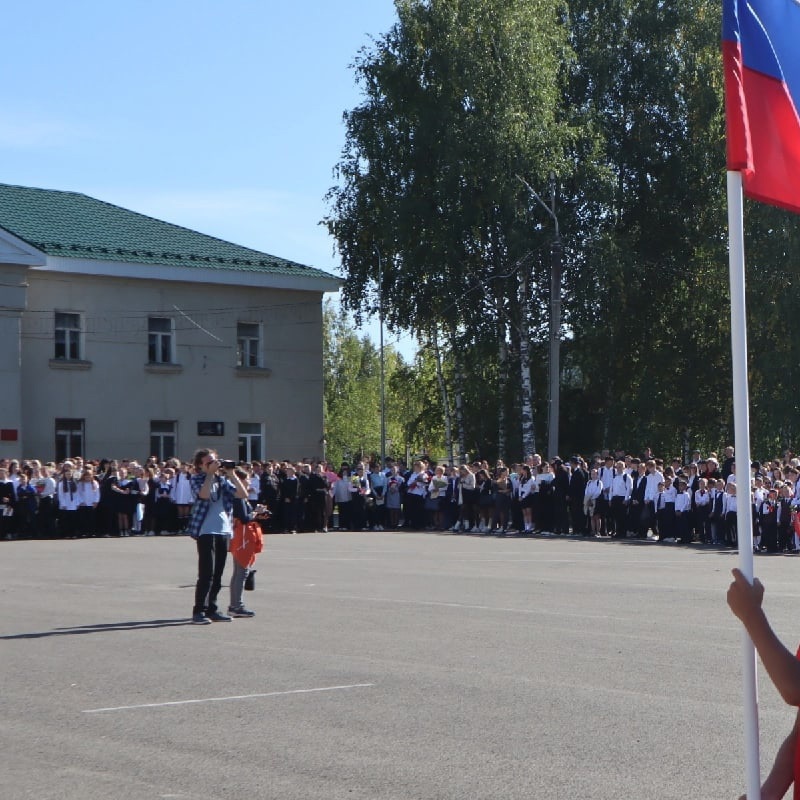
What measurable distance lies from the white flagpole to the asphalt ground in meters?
3.14

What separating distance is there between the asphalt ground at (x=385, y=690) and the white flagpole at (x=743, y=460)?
314 centimetres

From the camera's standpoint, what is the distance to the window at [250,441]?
48.9 metres

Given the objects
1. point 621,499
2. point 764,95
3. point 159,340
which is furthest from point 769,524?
point 764,95

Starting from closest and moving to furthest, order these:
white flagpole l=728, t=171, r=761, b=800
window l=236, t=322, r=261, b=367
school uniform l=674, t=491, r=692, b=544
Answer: white flagpole l=728, t=171, r=761, b=800 → school uniform l=674, t=491, r=692, b=544 → window l=236, t=322, r=261, b=367

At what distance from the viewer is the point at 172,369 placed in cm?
4703

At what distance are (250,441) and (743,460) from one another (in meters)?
44.7

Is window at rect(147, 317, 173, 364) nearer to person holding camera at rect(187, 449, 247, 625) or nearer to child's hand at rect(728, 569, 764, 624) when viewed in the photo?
person holding camera at rect(187, 449, 247, 625)

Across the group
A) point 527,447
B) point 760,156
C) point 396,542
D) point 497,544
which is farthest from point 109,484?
point 760,156

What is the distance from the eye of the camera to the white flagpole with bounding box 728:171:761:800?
4.50 meters

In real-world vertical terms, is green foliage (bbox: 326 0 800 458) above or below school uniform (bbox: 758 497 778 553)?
above

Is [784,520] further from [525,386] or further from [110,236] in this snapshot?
[110,236]

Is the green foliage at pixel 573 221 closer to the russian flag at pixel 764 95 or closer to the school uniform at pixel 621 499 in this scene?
the school uniform at pixel 621 499

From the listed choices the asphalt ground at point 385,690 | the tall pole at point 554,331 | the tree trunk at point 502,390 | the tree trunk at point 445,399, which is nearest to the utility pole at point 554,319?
the tall pole at point 554,331

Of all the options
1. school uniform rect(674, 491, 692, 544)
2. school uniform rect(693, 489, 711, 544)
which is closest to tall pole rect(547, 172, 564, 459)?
school uniform rect(674, 491, 692, 544)
